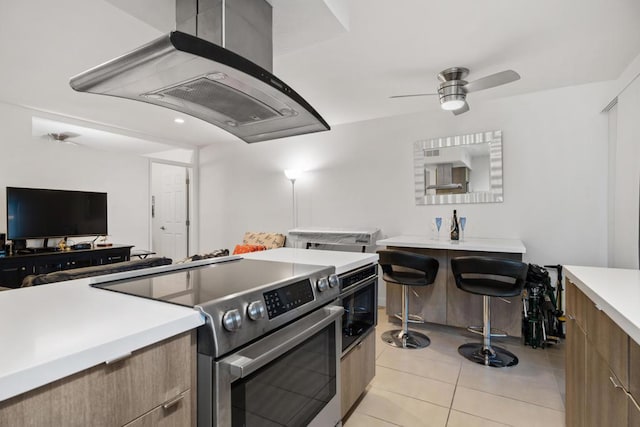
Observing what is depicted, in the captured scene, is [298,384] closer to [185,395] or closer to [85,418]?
[185,395]

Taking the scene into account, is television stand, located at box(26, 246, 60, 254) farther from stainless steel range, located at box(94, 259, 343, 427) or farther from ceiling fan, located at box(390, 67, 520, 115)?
ceiling fan, located at box(390, 67, 520, 115)

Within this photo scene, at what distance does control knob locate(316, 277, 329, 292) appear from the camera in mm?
1483

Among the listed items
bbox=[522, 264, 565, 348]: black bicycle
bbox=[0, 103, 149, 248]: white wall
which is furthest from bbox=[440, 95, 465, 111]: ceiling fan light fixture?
bbox=[0, 103, 149, 248]: white wall

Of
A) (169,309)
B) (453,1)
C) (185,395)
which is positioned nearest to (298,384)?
(185,395)

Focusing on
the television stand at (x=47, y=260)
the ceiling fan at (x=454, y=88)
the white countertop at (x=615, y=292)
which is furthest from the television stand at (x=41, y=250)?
the white countertop at (x=615, y=292)

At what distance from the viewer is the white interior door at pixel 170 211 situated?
20.7 feet

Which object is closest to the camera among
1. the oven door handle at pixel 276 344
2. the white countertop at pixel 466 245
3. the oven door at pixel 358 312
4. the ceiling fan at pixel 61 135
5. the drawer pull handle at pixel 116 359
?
the drawer pull handle at pixel 116 359

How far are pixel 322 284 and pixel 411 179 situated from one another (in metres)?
→ 3.02

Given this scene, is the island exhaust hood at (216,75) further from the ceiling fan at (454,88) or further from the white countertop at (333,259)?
the ceiling fan at (454,88)

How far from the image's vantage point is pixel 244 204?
564 cm

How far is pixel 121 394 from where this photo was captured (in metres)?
0.79

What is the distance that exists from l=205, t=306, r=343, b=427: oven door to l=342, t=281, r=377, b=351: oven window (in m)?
0.18

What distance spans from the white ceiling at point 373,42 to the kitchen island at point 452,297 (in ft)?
5.28

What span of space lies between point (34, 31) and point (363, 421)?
139 inches
